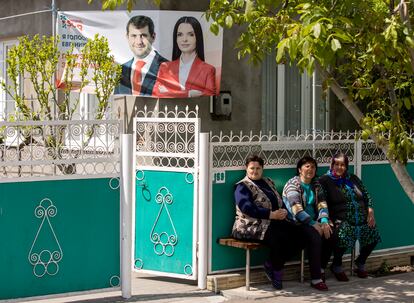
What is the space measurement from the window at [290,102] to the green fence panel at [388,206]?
7.75 ft

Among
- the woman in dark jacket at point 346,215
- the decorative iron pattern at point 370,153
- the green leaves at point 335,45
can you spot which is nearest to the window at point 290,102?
the decorative iron pattern at point 370,153

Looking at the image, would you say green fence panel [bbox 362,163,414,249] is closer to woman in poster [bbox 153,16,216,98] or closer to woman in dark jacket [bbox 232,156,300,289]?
woman in dark jacket [bbox 232,156,300,289]

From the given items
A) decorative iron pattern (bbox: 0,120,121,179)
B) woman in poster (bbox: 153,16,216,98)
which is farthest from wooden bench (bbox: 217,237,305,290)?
woman in poster (bbox: 153,16,216,98)

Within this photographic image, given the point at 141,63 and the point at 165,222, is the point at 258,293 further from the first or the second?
the point at 141,63

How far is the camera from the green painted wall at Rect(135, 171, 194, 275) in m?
8.74

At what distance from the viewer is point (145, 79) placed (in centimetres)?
1050

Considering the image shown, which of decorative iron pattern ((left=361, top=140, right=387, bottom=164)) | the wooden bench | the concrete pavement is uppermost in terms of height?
decorative iron pattern ((left=361, top=140, right=387, bottom=164))

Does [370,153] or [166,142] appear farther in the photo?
[370,153]

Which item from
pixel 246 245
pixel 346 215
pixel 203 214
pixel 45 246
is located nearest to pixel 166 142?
pixel 203 214

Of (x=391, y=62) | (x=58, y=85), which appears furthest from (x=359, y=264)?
(x=58, y=85)

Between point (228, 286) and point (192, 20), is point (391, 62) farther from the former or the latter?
point (192, 20)

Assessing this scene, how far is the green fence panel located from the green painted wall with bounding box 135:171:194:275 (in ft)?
8.67

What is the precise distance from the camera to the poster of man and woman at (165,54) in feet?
34.3

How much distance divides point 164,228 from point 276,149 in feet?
5.26
